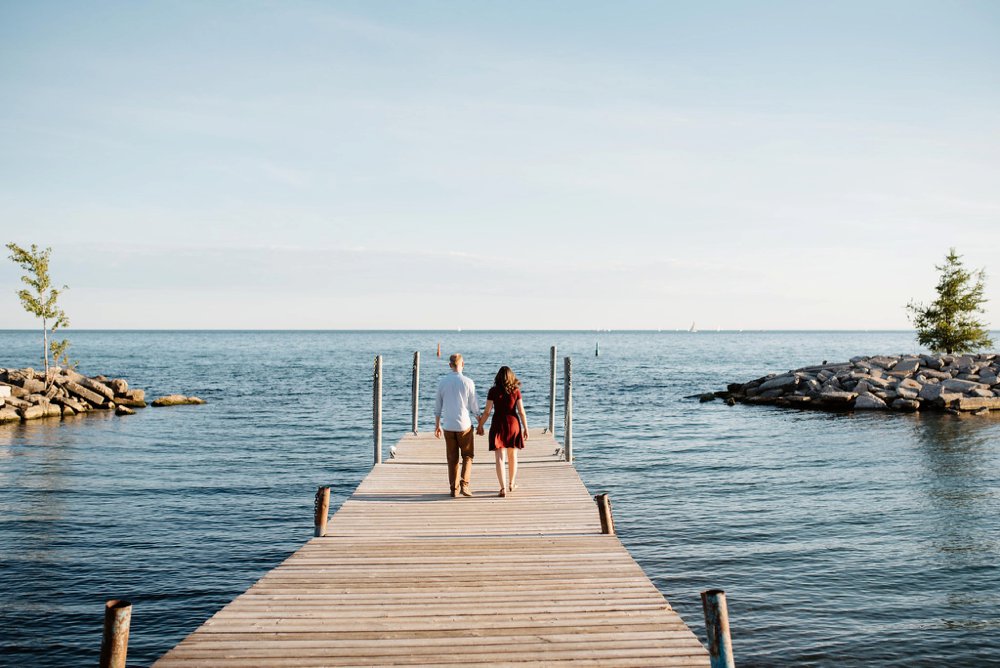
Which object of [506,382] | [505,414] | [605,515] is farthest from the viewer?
[505,414]

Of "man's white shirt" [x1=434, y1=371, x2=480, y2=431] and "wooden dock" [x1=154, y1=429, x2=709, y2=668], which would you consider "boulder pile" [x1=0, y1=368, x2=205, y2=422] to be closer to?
"man's white shirt" [x1=434, y1=371, x2=480, y2=431]

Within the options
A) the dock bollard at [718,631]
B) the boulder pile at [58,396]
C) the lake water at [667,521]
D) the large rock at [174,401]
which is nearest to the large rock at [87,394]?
the boulder pile at [58,396]

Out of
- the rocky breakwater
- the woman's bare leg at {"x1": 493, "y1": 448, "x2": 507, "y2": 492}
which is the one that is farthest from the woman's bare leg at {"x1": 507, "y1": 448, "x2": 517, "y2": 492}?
the rocky breakwater

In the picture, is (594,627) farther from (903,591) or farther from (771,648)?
(903,591)

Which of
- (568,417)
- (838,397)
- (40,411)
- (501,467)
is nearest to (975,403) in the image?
(838,397)

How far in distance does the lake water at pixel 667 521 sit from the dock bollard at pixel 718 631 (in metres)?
3.92

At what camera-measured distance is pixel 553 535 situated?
380 inches

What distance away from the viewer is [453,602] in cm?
703

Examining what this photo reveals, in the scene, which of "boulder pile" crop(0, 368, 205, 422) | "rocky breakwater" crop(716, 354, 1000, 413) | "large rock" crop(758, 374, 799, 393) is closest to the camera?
"boulder pile" crop(0, 368, 205, 422)

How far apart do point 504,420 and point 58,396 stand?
104 ft

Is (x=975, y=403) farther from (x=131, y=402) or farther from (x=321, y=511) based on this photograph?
(x=131, y=402)

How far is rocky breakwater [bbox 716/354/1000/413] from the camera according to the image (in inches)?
1380

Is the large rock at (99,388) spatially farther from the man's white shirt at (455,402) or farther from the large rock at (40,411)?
the man's white shirt at (455,402)

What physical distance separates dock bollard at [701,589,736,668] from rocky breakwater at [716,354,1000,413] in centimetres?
3377
